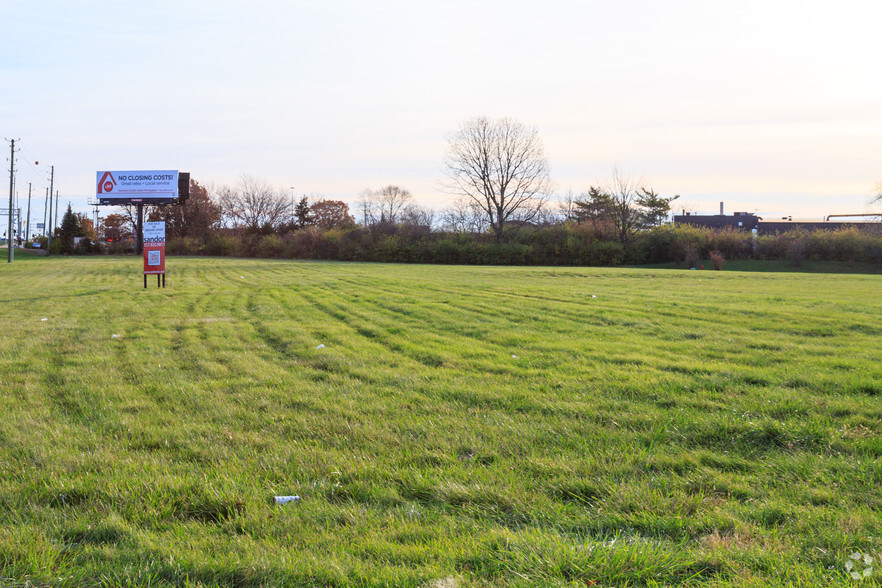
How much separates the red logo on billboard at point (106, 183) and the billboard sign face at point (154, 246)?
1529 inches

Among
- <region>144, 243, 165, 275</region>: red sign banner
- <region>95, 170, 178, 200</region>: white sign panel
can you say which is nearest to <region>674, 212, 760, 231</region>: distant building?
<region>95, 170, 178, 200</region>: white sign panel

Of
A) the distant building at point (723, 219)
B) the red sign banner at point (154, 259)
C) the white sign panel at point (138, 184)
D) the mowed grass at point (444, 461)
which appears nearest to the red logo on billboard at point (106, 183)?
the white sign panel at point (138, 184)

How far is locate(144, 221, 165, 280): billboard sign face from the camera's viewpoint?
54.2 ft

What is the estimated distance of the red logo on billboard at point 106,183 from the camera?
163ft

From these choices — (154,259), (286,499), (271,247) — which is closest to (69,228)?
(271,247)

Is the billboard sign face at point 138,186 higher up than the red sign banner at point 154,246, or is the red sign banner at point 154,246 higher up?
the billboard sign face at point 138,186

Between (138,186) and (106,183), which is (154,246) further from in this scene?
(106,183)

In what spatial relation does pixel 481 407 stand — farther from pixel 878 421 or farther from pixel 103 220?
pixel 103 220

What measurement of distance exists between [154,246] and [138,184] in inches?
1488

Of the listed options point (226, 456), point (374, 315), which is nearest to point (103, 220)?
point (374, 315)

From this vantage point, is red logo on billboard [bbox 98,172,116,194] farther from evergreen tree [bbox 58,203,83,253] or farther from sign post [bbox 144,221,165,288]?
sign post [bbox 144,221,165,288]

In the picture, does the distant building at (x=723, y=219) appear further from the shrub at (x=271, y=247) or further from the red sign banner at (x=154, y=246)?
the red sign banner at (x=154, y=246)

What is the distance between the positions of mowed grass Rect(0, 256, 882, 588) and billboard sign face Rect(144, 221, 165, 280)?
924 cm

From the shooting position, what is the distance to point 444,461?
12.4 ft
